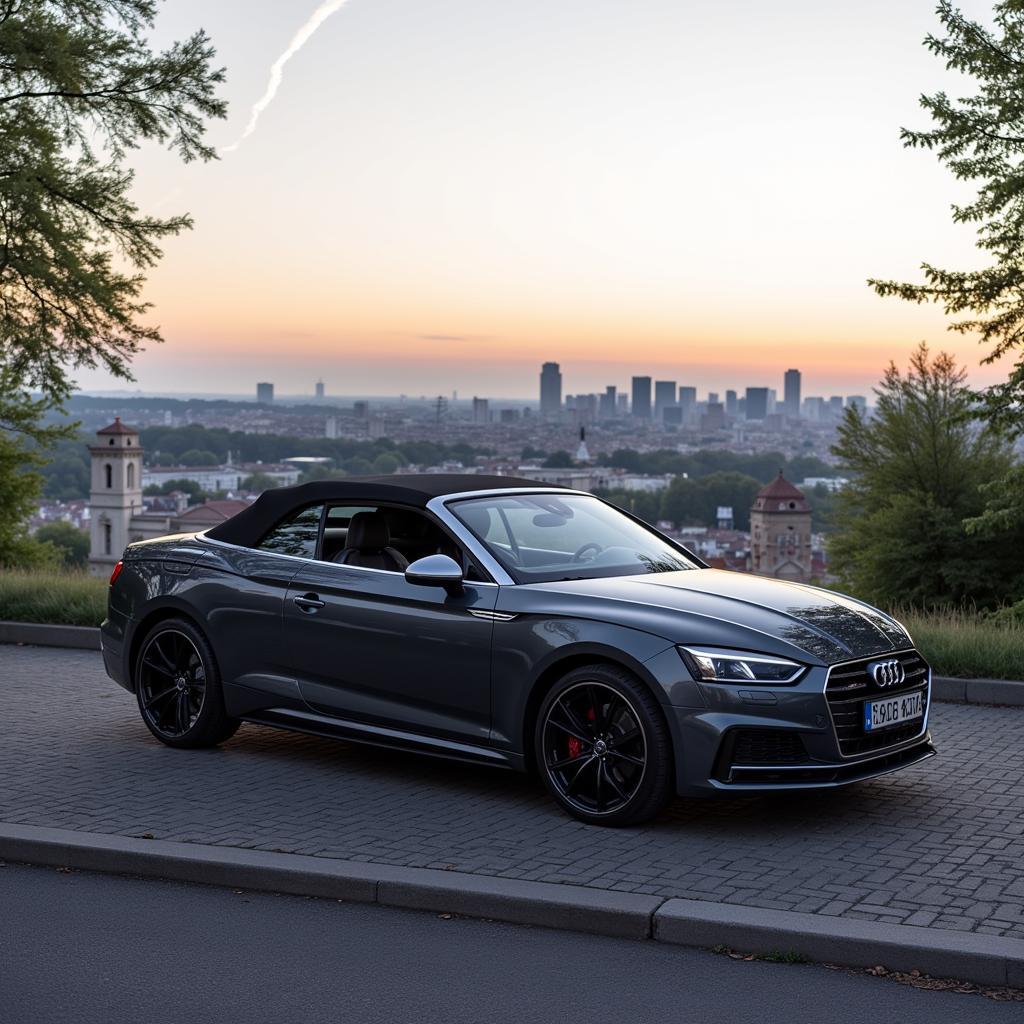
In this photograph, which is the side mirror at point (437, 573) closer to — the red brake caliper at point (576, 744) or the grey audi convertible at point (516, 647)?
the grey audi convertible at point (516, 647)

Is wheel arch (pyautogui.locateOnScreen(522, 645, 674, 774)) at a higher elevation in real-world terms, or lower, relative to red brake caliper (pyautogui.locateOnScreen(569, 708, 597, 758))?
higher

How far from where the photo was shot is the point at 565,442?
A: 411 feet

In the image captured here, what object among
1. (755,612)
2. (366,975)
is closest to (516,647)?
(755,612)

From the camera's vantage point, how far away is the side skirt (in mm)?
7508

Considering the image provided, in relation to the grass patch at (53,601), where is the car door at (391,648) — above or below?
above

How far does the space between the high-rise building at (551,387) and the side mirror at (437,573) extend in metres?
165

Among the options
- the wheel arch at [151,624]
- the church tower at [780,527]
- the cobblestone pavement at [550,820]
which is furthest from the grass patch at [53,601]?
the church tower at [780,527]

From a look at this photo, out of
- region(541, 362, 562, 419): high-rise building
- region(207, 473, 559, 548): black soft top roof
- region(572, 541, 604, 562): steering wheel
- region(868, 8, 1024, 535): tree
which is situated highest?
region(541, 362, 562, 419): high-rise building

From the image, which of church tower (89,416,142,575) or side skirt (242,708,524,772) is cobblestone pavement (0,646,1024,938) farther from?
church tower (89,416,142,575)

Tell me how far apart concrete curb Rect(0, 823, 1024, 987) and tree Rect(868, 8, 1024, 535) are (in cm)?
1914

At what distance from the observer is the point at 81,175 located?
25.9 m

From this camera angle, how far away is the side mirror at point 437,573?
24.6 feet

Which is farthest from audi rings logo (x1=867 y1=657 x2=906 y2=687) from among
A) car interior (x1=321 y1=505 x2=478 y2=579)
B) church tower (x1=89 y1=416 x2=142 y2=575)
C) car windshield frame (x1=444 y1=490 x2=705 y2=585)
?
church tower (x1=89 y1=416 x2=142 y2=575)

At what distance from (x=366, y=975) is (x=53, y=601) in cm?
1074
